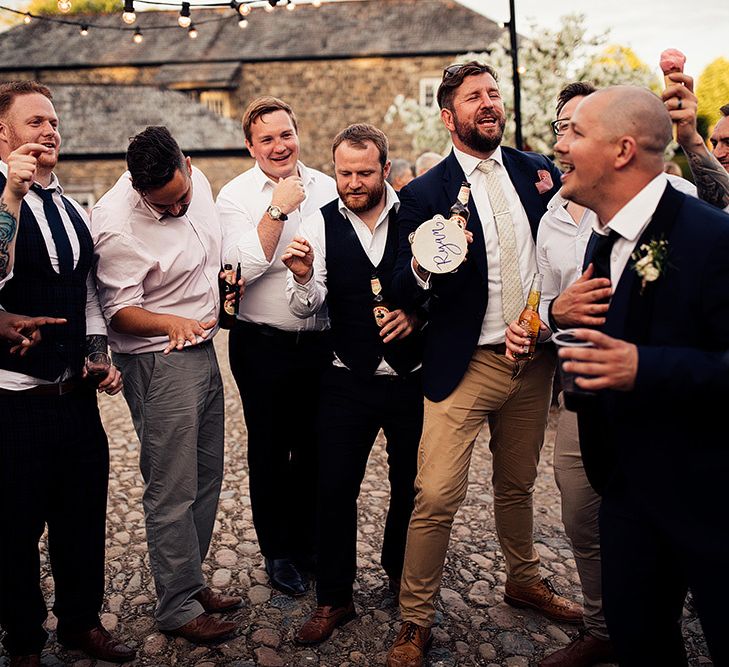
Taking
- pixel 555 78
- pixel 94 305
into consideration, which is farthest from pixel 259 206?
pixel 555 78

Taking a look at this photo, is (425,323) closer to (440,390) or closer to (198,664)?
(440,390)

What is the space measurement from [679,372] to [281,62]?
3035cm

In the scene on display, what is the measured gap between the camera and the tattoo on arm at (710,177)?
3.11 m

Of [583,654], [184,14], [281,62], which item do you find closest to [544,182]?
[583,654]

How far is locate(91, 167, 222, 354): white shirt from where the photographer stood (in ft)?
11.9

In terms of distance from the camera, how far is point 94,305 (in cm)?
371

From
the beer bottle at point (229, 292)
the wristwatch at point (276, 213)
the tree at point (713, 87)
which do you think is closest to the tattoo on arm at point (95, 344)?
the beer bottle at point (229, 292)

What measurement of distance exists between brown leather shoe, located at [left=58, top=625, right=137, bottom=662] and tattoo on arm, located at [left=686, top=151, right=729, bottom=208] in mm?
3285

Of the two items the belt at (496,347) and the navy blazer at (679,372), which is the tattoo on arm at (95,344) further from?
the navy blazer at (679,372)

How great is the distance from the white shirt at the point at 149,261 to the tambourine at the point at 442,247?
4.03 feet

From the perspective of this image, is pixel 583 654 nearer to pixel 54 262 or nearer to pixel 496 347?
pixel 496 347

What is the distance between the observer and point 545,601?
392 centimetres

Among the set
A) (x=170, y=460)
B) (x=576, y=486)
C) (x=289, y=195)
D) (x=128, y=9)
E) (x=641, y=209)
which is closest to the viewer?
(x=641, y=209)

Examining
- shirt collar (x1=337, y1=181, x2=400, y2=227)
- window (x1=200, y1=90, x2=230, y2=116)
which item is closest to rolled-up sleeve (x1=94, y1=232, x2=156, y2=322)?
shirt collar (x1=337, y1=181, x2=400, y2=227)
